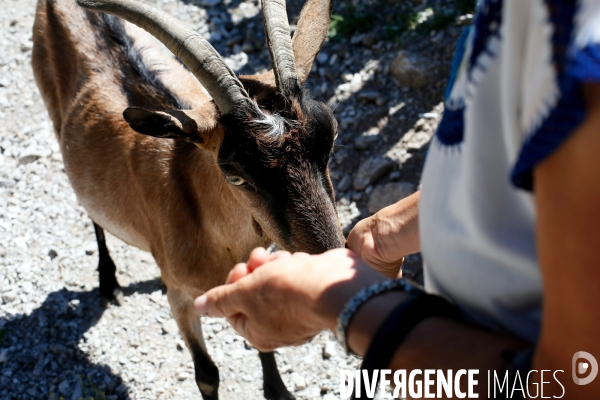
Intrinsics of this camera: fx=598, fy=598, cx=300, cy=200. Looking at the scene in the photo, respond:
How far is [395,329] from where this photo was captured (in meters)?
1.19

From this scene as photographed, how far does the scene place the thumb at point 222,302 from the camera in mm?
1490

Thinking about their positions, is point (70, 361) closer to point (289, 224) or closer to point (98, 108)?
point (98, 108)

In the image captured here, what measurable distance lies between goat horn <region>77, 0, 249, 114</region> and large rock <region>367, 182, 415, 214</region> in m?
2.46

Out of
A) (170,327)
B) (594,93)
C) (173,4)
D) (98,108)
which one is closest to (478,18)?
(594,93)

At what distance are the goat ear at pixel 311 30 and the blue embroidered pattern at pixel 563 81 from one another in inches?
97.9

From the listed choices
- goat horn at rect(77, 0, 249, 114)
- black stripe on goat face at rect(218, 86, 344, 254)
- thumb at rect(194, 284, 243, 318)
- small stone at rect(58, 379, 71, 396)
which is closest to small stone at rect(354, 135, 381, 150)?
black stripe on goat face at rect(218, 86, 344, 254)

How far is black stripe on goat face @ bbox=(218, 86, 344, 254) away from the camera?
2.67 m

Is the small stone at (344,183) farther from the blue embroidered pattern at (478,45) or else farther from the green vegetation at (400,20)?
the blue embroidered pattern at (478,45)

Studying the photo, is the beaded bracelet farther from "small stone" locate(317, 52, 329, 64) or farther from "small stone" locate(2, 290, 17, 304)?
"small stone" locate(317, 52, 329, 64)

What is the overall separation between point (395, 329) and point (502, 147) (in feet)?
1.35

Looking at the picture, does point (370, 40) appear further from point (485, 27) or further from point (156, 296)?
point (485, 27)

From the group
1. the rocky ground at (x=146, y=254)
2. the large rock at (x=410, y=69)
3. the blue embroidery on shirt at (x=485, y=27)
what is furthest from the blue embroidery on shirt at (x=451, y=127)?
the large rock at (x=410, y=69)

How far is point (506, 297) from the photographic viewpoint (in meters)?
1.14

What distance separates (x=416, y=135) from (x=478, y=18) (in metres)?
4.35
